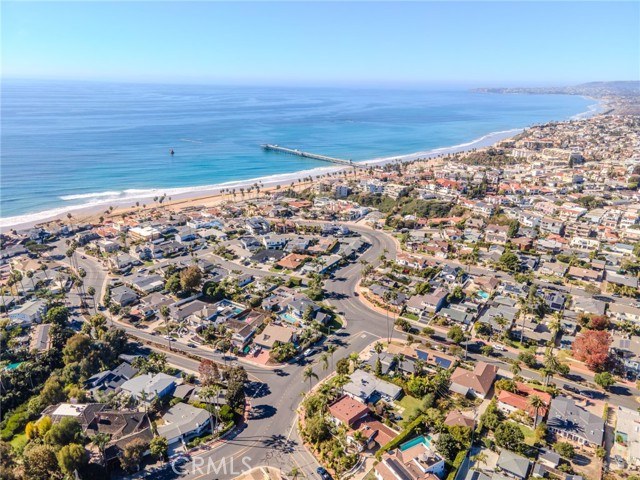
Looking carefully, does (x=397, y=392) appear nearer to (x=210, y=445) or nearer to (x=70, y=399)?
(x=210, y=445)

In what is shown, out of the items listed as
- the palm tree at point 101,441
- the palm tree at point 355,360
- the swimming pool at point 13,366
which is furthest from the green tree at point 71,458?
the palm tree at point 355,360

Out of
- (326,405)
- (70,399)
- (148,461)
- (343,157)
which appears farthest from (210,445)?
(343,157)

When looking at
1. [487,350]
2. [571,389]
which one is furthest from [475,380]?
[571,389]

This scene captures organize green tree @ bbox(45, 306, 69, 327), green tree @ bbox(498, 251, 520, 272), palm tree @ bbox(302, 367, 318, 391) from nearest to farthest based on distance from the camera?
palm tree @ bbox(302, 367, 318, 391)
green tree @ bbox(45, 306, 69, 327)
green tree @ bbox(498, 251, 520, 272)

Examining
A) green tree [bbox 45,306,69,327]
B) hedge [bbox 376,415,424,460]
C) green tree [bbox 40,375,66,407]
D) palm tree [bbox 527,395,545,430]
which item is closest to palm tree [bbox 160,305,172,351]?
green tree [bbox 45,306,69,327]

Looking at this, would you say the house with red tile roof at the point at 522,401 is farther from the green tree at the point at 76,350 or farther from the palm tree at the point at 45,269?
the palm tree at the point at 45,269

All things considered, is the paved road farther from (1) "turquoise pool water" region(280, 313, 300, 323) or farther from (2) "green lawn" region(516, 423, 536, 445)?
(2) "green lawn" region(516, 423, 536, 445)
